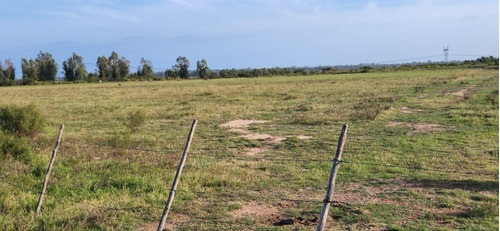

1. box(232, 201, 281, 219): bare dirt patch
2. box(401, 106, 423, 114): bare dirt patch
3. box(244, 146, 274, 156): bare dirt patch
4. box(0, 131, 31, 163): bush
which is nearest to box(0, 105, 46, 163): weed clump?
box(0, 131, 31, 163): bush

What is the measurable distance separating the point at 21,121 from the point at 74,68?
310 ft

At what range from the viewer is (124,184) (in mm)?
7586

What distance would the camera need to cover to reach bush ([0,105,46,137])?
43.5ft

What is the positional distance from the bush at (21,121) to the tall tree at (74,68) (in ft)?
302

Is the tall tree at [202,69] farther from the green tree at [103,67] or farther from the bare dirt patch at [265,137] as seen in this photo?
the bare dirt patch at [265,137]

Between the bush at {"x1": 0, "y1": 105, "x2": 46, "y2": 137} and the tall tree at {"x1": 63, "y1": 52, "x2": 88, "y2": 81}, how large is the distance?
302ft

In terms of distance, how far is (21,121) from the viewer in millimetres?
13227

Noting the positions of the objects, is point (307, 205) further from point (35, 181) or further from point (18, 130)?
point (18, 130)

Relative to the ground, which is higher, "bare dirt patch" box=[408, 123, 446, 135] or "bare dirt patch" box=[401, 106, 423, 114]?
"bare dirt patch" box=[401, 106, 423, 114]

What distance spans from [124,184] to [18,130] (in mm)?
7558

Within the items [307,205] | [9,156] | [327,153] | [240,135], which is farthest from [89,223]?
[240,135]

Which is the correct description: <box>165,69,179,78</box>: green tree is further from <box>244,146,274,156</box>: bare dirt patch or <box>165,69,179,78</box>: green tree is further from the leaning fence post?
the leaning fence post

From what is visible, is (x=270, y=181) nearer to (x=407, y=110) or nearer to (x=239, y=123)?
(x=239, y=123)

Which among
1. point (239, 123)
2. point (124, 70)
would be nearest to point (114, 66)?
point (124, 70)
